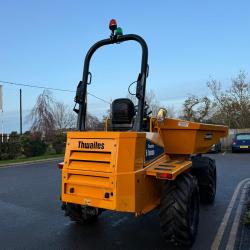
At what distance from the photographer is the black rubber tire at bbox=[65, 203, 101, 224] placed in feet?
22.6

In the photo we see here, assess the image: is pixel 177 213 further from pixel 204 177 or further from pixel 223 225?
pixel 204 177

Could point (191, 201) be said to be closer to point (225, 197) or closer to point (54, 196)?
point (225, 197)

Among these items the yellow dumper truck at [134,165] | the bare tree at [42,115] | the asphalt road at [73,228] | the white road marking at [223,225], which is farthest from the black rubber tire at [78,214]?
the bare tree at [42,115]

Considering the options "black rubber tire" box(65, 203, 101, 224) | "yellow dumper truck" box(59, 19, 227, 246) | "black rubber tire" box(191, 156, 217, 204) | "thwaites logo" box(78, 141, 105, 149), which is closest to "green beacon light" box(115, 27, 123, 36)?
"yellow dumper truck" box(59, 19, 227, 246)

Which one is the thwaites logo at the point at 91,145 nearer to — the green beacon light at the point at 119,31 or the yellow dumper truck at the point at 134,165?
the yellow dumper truck at the point at 134,165

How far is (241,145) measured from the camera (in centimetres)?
2705

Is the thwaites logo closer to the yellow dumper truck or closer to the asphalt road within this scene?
the yellow dumper truck

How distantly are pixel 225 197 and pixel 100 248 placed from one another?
16.5 feet

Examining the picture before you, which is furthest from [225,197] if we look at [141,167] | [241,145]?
[241,145]

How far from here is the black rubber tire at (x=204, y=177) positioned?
8.95 m

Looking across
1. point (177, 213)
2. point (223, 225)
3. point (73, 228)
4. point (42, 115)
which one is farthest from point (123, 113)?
point (42, 115)

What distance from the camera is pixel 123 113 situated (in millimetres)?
6137

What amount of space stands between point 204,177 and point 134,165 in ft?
12.6

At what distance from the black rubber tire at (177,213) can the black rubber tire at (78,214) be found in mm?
1494
